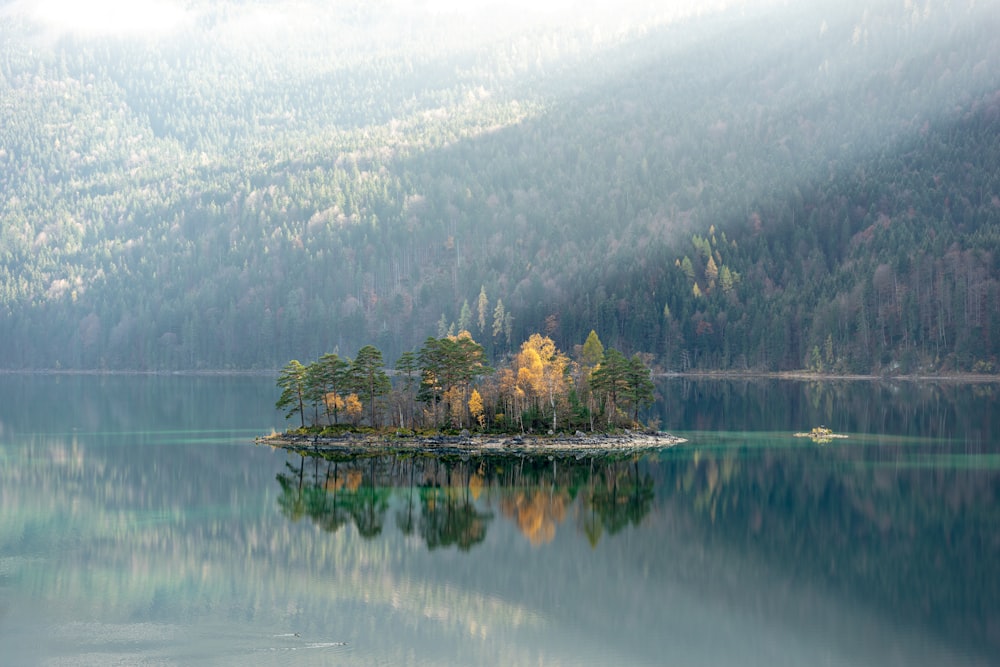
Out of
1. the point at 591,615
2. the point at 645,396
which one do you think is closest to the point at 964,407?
the point at 645,396

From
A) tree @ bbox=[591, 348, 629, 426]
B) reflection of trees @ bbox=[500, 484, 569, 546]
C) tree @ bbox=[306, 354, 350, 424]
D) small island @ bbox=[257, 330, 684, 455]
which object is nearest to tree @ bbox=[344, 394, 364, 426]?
small island @ bbox=[257, 330, 684, 455]

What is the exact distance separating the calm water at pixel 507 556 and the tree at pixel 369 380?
35.2 feet

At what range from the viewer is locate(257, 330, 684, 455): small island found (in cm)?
9800

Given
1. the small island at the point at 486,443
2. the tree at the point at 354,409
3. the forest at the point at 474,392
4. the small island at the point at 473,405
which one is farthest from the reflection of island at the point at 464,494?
the tree at the point at 354,409

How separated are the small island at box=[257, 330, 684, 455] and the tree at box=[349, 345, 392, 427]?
102 mm

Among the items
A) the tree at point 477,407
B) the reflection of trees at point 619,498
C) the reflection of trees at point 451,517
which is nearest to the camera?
the reflection of trees at point 451,517

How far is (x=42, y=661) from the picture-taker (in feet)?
134

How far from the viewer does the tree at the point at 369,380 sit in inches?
4065

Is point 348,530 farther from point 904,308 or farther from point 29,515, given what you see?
point 904,308

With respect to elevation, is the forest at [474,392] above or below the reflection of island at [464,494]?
above

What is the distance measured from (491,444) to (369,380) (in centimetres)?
1361

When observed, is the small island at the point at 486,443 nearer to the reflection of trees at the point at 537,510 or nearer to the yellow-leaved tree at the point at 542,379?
the yellow-leaved tree at the point at 542,379

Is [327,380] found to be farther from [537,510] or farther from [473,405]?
[537,510]

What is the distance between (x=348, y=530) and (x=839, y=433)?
58019 millimetres
